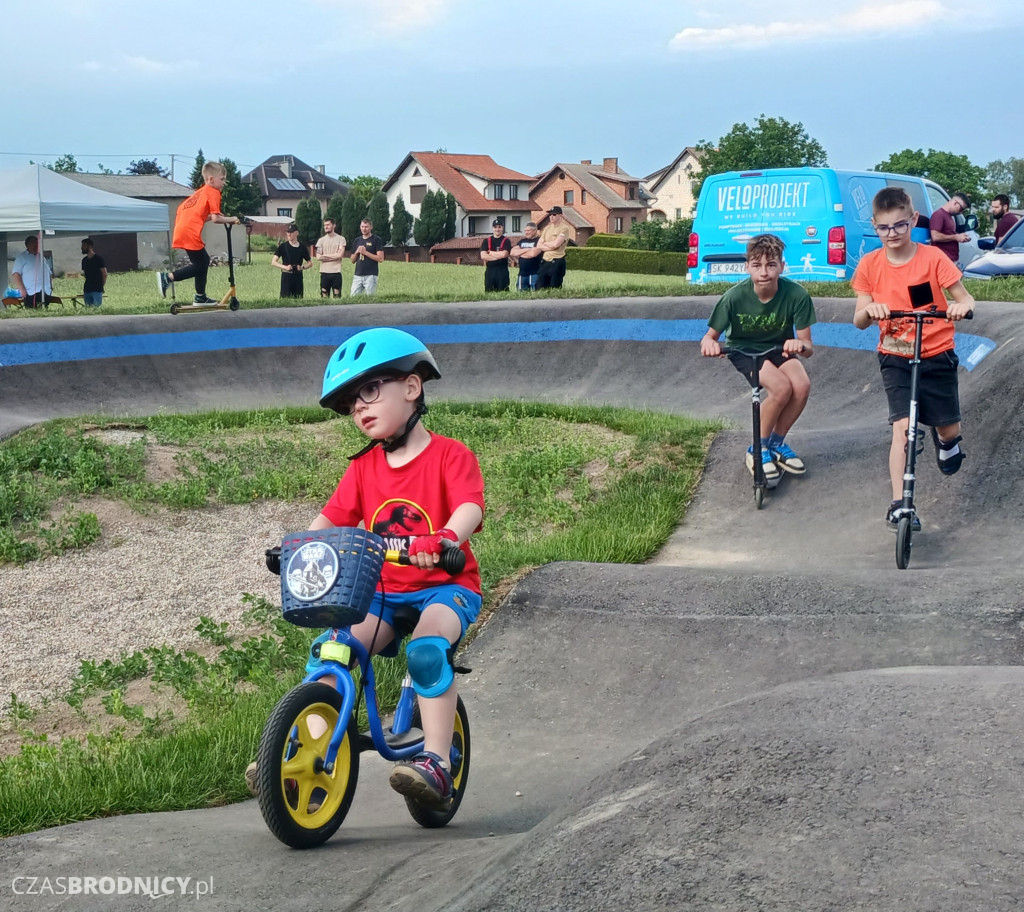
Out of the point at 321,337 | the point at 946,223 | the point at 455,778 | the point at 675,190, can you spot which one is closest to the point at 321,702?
the point at 455,778

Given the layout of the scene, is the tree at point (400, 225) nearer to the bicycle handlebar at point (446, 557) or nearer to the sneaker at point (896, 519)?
the sneaker at point (896, 519)

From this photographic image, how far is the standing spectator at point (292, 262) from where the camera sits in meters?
17.3

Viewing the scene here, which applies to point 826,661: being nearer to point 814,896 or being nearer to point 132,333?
point 814,896

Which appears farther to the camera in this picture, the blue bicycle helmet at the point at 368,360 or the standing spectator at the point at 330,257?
the standing spectator at the point at 330,257

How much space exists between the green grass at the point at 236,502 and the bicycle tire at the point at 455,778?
0.84 metres

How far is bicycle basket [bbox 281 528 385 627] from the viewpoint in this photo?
298 cm

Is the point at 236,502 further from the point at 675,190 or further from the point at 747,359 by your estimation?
the point at 675,190

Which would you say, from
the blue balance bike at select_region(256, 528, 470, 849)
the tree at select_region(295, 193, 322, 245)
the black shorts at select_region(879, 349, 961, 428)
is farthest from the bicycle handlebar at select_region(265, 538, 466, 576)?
the tree at select_region(295, 193, 322, 245)

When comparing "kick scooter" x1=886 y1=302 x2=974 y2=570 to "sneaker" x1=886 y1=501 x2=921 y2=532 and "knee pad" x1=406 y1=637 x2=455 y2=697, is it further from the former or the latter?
"knee pad" x1=406 y1=637 x2=455 y2=697

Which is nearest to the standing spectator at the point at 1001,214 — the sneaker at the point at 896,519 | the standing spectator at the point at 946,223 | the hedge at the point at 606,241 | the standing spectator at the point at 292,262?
the standing spectator at the point at 946,223

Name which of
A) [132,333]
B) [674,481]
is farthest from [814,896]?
[132,333]

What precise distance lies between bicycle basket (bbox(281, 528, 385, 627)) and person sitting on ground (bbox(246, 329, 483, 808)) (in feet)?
0.57

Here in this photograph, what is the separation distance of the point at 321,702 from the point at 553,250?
1489 centimetres

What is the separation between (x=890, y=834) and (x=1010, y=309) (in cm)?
876
